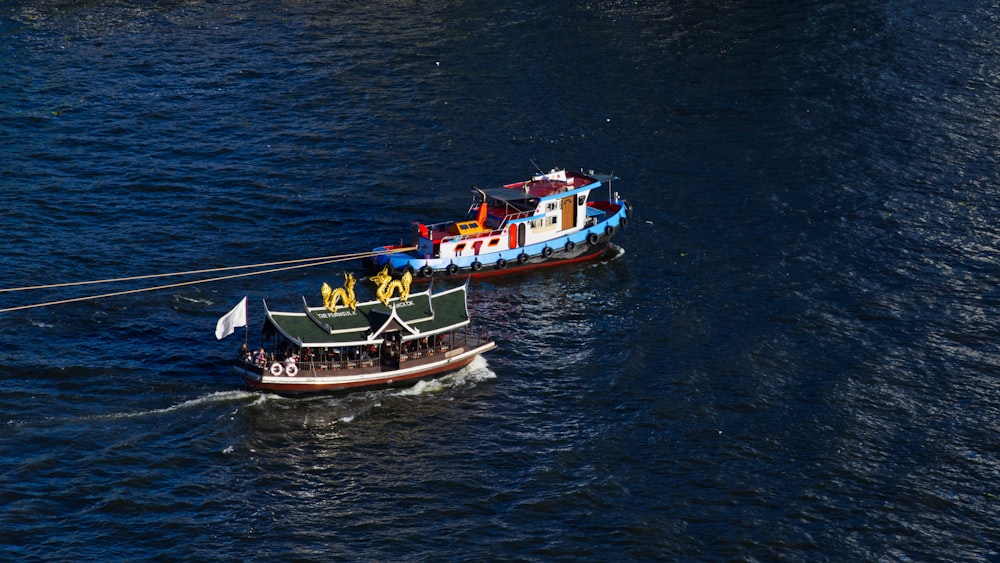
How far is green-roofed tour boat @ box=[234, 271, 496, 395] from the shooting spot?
77.8 metres

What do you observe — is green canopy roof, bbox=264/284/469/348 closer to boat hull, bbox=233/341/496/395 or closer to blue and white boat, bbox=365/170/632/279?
boat hull, bbox=233/341/496/395

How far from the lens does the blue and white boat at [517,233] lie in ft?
315

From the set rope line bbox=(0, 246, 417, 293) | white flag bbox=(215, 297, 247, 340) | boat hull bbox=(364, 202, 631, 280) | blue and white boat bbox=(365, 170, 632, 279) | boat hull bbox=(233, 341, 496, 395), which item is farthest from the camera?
blue and white boat bbox=(365, 170, 632, 279)

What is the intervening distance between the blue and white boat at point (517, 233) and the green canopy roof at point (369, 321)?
11339 mm

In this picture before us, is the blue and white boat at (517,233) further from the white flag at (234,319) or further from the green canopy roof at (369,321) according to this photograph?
the white flag at (234,319)

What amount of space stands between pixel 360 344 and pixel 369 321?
2.46 m

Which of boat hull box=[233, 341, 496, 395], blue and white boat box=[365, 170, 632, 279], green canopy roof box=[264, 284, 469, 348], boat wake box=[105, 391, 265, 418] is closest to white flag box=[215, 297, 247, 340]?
green canopy roof box=[264, 284, 469, 348]

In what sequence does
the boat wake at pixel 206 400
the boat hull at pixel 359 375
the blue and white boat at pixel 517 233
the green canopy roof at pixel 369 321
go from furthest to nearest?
the blue and white boat at pixel 517 233 → the green canopy roof at pixel 369 321 → the boat hull at pixel 359 375 → the boat wake at pixel 206 400

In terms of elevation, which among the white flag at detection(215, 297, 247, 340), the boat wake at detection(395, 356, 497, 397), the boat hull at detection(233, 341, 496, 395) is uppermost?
the white flag at detection(215, 297, 247, 340)

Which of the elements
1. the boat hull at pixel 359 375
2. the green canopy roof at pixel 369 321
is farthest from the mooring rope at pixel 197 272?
the boat hull at pixel 359 375

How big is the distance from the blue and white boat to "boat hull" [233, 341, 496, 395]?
1395 centimetres

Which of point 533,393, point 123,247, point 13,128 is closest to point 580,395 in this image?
point 533,393

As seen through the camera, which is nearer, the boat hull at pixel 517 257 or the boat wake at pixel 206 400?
the boat wake at pixel 206 400

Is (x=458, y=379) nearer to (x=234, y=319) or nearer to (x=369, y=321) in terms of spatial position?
(x=369, y=321)
